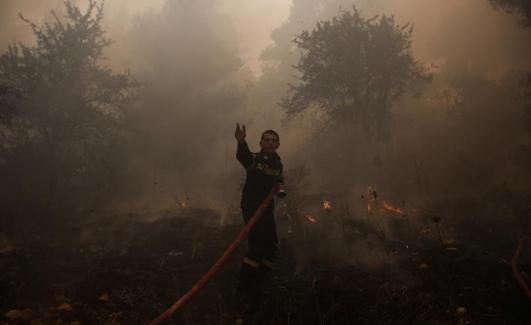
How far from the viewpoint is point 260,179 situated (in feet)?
20.4

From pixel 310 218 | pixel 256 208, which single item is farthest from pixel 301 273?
pixel 310 218

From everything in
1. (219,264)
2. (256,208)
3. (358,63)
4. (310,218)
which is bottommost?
(219,264)

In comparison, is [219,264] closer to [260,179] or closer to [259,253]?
[259,253]

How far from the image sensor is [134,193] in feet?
60.8

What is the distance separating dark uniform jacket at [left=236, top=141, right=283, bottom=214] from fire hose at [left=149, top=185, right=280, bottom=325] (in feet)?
0.67

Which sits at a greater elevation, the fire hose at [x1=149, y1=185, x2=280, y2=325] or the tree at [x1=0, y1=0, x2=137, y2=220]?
the tree at [x1=0, y1=0, x2=137, y2=220]

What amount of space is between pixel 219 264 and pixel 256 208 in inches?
62.4

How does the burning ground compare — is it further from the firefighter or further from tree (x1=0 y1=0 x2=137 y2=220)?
tree (x1=0 y1=0 x2=137 y2=220)

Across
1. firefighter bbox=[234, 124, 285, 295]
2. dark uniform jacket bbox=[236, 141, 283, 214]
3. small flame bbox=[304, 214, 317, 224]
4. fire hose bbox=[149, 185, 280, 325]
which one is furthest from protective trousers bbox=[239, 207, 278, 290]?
small flame bbox=[304, 214, 317, 224]

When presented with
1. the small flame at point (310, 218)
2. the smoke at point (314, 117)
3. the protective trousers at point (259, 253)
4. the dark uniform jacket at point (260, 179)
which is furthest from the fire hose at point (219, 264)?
the smoke at point (314, 117)

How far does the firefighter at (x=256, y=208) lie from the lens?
231 inches

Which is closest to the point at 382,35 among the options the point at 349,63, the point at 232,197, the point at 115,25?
the point at 349,63

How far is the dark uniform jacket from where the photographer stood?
242 inches

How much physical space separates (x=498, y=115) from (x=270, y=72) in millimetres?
17811
